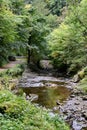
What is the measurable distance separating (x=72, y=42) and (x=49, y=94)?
12.1 metres

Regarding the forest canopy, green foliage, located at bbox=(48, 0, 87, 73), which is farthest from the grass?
green foliage, located at bbox=(48, 0, 87, 73)

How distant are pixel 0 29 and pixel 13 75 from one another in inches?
165

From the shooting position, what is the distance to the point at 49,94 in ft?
66.2

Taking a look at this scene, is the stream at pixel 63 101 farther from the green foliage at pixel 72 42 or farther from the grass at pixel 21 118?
the green foliage at pixel 72 42

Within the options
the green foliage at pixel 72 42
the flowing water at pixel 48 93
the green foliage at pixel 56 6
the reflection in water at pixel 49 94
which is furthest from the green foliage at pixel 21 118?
the green foliage at pixel 56 6

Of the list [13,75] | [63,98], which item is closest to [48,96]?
[63,98]

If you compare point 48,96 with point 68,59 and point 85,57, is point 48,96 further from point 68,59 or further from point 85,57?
point 68,59

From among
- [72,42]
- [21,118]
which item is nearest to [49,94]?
[21,118]

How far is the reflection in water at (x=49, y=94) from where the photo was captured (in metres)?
17.4

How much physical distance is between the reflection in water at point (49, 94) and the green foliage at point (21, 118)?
6.68 metres

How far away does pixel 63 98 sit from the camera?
19094 mm

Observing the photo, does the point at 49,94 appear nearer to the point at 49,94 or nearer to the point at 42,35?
the point at 49,94

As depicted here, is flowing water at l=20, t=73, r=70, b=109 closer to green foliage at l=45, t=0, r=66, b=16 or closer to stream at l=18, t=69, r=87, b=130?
stream at l=18, t=69, r=87, b=130

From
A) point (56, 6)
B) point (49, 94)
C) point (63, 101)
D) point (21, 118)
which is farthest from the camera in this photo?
point (56, 6)
